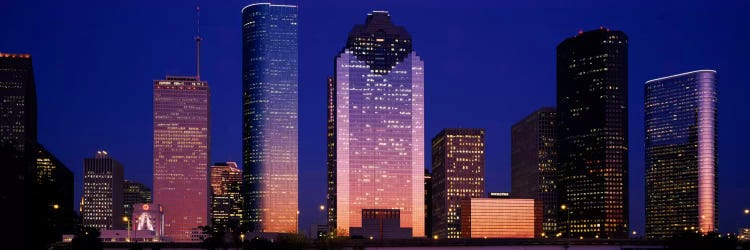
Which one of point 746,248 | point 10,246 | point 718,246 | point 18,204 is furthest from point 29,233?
point 746,248

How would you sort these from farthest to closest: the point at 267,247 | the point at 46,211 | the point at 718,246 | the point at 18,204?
the point at 267,247 < the point at 718,246 < the point at 46,211 < the point at 18,204

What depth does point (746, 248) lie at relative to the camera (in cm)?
13825

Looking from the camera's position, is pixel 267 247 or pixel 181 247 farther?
pixel 181 247

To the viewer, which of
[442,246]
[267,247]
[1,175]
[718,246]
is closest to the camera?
[1,175]

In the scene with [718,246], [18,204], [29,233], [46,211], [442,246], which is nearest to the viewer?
[18,204]

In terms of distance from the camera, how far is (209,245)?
548ft

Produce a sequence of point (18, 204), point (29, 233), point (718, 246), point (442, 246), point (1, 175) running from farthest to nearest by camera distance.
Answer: point (442, 246) < point (718, 246) < point (29, 233) < point (18, 204) < point (1, 175)

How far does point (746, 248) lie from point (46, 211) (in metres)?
95.9

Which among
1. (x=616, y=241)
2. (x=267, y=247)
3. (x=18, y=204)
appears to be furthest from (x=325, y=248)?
(x=18, y=204)

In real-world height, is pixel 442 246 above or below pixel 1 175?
below

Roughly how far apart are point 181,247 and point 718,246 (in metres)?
87.8

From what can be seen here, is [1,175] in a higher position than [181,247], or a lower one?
higher

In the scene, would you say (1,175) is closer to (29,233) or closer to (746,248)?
(29,233)

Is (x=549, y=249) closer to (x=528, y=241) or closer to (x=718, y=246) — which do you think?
(x=528, y=241)
